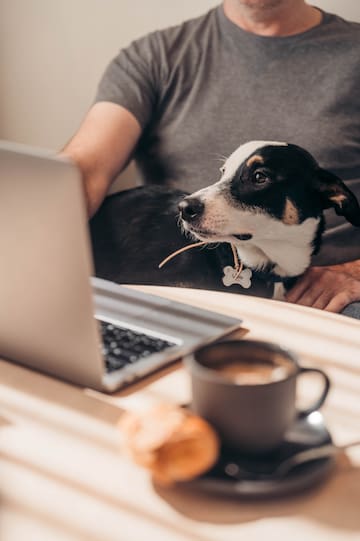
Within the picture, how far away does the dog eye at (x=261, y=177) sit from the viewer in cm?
156

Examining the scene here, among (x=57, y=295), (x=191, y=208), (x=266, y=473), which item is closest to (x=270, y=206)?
(x=191, y=208)

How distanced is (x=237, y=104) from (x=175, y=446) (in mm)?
1216

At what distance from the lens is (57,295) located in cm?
82

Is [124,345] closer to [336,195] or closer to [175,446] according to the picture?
[175,446]

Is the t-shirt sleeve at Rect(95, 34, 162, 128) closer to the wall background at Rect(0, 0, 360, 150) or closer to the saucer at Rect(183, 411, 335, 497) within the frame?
the wall background at Rect(0, 0, 360, 150)

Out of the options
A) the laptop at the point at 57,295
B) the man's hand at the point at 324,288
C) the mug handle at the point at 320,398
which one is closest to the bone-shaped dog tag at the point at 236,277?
the man's hand at the point at 324,288

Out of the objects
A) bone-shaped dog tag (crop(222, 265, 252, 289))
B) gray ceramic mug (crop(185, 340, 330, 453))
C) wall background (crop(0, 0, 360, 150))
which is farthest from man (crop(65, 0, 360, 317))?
gray ceramic mug (crop(185, 340, 330, 453))

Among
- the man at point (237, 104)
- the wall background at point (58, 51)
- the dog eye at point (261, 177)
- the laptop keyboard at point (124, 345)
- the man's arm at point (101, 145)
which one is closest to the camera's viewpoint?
the laptop keyboard at point (124, 345)

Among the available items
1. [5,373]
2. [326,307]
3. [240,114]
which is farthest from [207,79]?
[5,373]

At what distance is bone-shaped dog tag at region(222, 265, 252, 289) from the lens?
5.21 feet

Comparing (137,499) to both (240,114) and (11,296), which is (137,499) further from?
(240,114)

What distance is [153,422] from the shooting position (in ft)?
2.30

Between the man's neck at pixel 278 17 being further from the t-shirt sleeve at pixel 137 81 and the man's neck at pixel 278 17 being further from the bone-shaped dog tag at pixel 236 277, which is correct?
the bone-shaped dog tag at pixel 236 277

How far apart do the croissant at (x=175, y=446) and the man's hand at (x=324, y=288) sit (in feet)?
3.13
